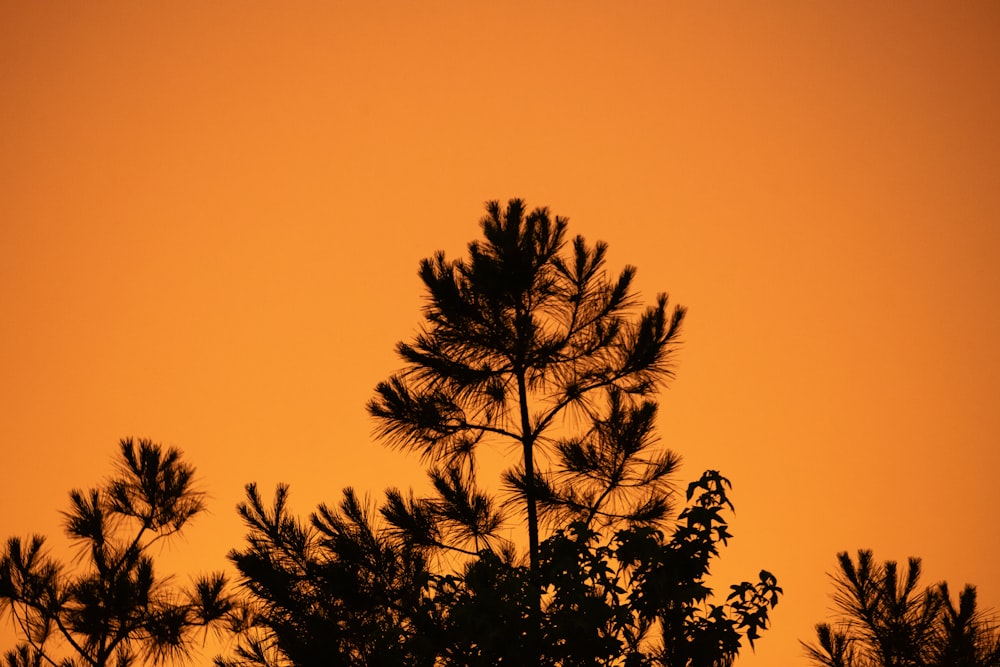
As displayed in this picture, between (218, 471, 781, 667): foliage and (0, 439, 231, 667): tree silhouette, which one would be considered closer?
(218, 471, 781, 667): foliage

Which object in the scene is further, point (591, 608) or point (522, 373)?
point (522, 373)

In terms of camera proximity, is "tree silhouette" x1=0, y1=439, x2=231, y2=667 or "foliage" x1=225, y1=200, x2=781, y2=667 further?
"tree silhouette" x1=0, y1=439, x2=231, y2=667

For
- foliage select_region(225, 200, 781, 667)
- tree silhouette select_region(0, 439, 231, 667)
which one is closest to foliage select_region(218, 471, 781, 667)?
foliage select_region(225, 200, 781, 667)

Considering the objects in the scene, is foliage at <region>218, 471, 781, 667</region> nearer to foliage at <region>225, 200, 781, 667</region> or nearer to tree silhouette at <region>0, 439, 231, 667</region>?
foliage at <region>225, 200, 781, 667</region>

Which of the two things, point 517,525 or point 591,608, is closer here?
point 591,608

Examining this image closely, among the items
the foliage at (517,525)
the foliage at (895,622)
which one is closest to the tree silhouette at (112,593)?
the foliage at (517,525)

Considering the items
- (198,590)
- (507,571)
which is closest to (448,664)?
(507,571)

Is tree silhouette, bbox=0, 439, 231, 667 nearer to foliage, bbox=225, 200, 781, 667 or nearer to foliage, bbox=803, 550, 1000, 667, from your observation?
foliage, bbox=225, 200, 781, 667

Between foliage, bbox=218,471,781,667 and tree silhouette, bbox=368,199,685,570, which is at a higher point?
tree silhouette, bbox=368,199,685,570

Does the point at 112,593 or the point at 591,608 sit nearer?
the point at 591,608

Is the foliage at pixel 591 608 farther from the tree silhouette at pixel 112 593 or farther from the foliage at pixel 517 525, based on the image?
the tree silhouette at pixel 112 593

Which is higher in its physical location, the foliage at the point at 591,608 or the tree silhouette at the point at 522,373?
the tree silhouette at the point at 522,373

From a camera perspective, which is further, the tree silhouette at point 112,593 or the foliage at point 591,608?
the tree silhouette at point 112,593

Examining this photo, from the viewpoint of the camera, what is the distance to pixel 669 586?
5344mm
